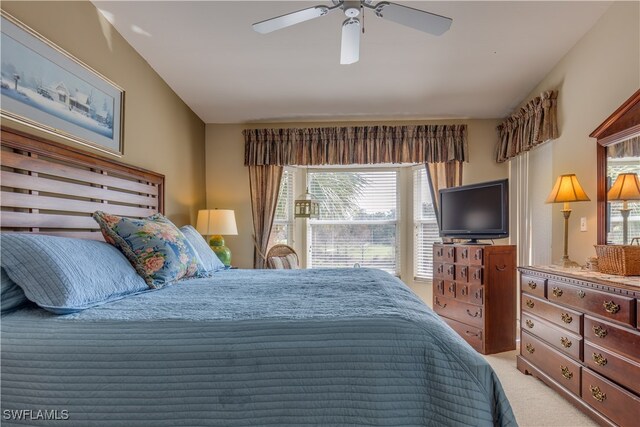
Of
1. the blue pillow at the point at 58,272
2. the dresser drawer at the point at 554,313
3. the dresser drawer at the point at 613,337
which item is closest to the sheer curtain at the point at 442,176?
the dresser drawer at the point at 554,313

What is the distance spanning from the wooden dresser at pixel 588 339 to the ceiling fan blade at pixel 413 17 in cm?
163

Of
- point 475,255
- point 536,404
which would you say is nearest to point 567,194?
point 475,255

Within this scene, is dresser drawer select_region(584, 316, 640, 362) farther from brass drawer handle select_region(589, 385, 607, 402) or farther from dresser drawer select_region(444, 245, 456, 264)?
dresser drawer select_region(444, 245, 456, 264)

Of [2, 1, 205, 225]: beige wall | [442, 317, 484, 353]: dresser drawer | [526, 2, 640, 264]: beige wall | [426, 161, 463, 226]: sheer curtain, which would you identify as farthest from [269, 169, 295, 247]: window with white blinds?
[526, 2, 640, 264]: beige wall

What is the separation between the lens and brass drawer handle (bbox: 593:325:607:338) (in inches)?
69.7

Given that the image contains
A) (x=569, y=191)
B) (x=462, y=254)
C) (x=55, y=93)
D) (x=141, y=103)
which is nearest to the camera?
(x=55, y=93)

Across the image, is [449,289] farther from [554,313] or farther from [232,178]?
[232,178]

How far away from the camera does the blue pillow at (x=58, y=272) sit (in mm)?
1291

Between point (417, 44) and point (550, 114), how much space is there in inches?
56.2

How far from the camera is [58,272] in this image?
1339 mm

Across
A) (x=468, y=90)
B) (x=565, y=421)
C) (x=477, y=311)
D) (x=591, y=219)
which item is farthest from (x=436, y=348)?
(x=468, y=90)

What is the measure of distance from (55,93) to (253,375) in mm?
2021

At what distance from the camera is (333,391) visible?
1039mm

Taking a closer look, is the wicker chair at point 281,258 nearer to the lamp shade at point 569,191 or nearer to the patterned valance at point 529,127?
the lamp shade at point 569,191
